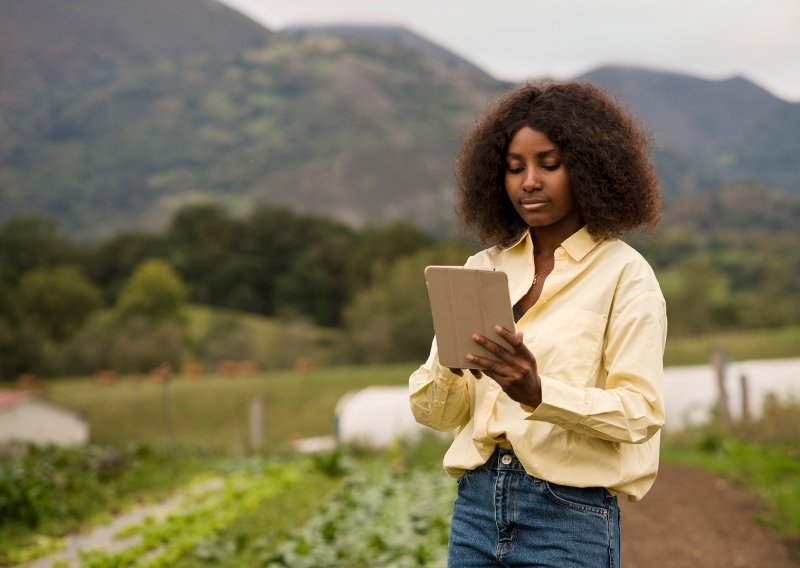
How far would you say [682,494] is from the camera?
948 centimetres

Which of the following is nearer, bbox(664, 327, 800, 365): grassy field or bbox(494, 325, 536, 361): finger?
bbox(494, 325, 536, 361): finger

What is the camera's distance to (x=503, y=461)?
97.0 inches

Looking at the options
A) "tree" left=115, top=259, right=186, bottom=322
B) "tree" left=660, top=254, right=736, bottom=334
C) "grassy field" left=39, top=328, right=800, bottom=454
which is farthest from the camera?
"tree" left=115, top=259, right=186, bottom=322

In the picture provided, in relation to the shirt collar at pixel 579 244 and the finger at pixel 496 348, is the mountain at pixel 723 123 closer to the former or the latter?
the shirt collar at pixel 579 244

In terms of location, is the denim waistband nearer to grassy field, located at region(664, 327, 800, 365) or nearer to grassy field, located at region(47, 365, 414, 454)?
grassy field, located at region(47, 365, 414, 454)

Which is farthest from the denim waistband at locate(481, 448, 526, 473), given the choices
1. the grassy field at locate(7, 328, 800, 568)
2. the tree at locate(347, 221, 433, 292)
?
the tree at locate(347, 221, 433, 292)

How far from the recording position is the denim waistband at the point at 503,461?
8.03 ft

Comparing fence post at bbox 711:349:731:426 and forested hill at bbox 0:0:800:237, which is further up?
forested hill at bbox 0:0:800:237

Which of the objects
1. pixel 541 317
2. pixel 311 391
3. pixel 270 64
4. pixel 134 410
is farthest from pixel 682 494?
pixel 270 64

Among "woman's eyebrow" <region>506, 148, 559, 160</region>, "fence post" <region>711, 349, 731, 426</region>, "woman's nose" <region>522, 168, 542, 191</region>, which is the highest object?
"woman's eyebrow" <region>506, 148, 559, 160</region>

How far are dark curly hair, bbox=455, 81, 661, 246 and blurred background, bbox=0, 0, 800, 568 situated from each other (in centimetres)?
17

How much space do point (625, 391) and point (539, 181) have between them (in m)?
0.60

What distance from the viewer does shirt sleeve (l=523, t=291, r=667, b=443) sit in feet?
7.34

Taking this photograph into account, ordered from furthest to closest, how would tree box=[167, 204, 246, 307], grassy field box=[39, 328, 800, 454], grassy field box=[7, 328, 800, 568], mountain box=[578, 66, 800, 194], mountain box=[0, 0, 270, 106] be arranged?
mountain box=[0, 0, 270, 106] → tree box=[167, 204, 246, 307] → mountain box=[578, 66, 800, 194] → grassy field box=[39, 328, 800, 454] → grassy field box=[7, 328, 800, 568]
